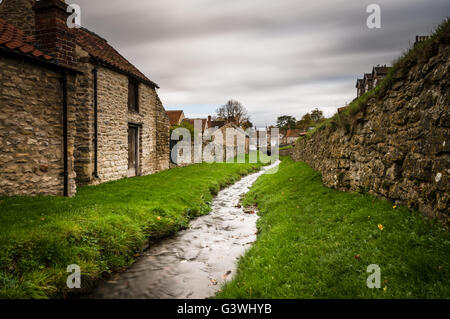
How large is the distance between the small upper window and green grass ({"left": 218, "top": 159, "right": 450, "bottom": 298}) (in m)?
12.5

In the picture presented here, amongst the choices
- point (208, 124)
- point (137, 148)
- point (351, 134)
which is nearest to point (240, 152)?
point (208, 124)

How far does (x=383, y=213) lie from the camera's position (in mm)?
4605

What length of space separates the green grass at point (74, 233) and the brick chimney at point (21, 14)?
22.4 feet

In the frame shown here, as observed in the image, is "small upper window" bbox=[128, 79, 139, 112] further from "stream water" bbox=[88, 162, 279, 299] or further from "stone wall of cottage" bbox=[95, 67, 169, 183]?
"stream water" bbox=[88, 162, 279, 299]

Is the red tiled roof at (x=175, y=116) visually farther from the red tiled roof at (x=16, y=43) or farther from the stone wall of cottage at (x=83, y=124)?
the red tiled roof at (x=16, y=43)

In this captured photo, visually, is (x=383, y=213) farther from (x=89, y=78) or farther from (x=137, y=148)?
(x=137, y=148)

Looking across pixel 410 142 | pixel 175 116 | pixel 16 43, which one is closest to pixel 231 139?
pixel 175 116

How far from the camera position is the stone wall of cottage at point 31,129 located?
692 centimetres

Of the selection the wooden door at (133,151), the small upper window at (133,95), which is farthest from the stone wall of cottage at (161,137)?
the wooden door at (133,151)

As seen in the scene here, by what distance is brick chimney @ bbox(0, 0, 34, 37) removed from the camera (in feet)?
31.8

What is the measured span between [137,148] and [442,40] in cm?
1484

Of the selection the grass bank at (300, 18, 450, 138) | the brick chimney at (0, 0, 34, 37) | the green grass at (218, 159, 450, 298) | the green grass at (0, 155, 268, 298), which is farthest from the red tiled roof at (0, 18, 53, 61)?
the grass bank at (300, 18, 450, 138)

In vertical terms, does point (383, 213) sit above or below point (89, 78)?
below
